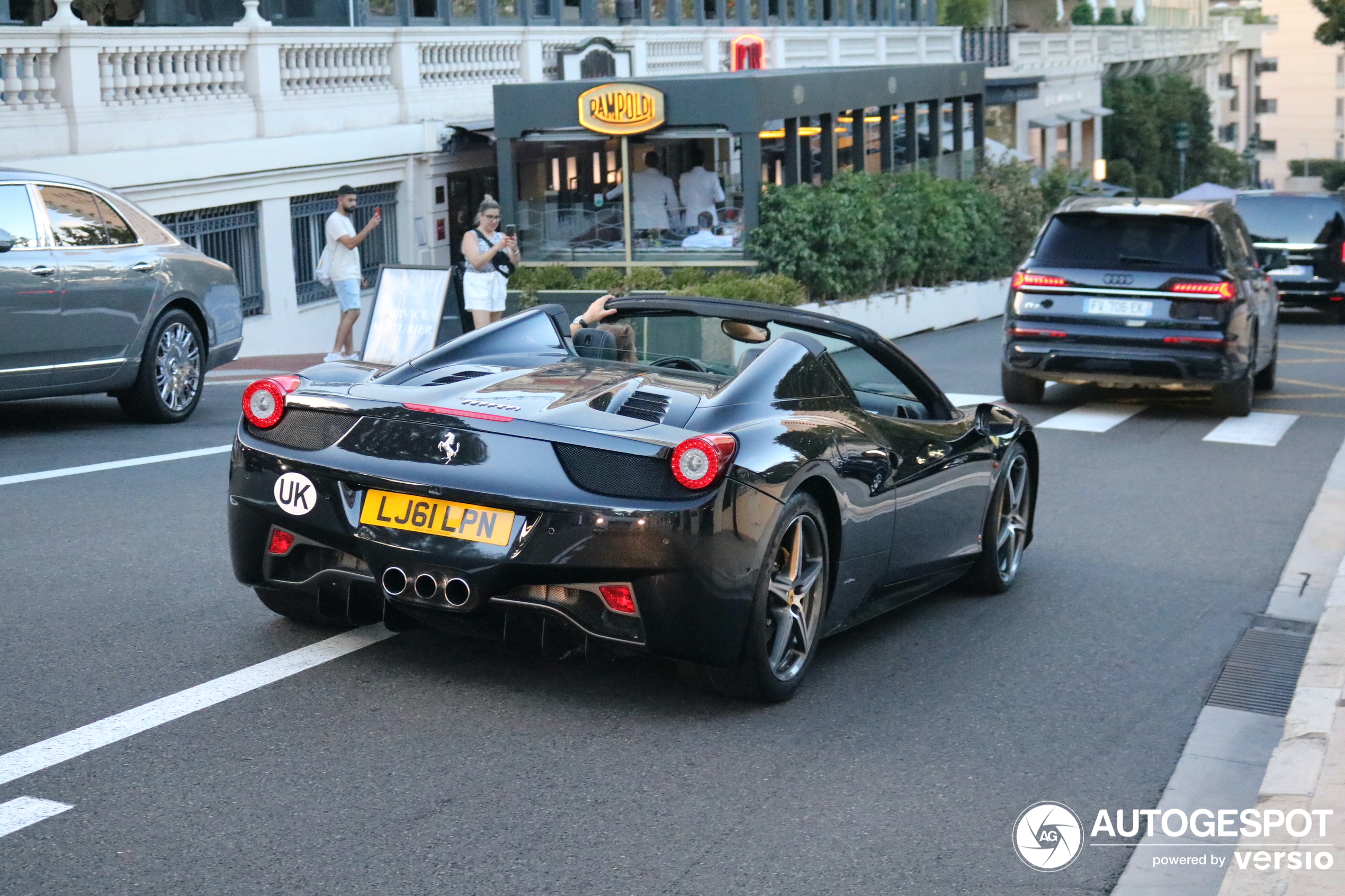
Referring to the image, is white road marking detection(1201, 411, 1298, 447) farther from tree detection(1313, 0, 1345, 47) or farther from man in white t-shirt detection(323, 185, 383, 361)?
tree detection(1313, 0, 1345, 47)

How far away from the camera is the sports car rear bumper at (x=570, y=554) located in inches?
216

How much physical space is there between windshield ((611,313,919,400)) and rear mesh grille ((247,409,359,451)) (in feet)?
4.23

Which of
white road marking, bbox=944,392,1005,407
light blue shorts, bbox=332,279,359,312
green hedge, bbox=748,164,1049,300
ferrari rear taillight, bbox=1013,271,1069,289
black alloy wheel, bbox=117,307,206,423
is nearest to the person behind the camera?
black alloy wheel, bbox=117,307,206,423

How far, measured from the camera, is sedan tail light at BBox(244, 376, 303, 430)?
607 centimetres

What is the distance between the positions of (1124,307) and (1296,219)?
41.9 ft

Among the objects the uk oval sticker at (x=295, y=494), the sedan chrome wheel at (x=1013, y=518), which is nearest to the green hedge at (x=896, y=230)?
the sedan chrome wheel at (x=1013, y=518)

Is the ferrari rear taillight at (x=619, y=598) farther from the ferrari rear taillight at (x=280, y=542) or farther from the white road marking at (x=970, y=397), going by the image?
the white road marking at (x=970, y=397)

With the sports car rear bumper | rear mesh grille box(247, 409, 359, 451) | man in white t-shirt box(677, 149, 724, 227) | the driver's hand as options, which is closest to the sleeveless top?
man in white t-shirt box(677, 149, 724, 227)

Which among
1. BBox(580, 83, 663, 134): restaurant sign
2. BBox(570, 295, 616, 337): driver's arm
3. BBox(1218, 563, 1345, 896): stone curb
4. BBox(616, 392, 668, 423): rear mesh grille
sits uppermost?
BBox(580, 83, 663, 134): restaurant sign

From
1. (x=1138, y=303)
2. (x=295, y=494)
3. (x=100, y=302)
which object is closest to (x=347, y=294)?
(x=100, y=302)

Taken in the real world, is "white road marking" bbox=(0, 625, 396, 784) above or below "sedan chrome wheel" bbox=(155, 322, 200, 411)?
below

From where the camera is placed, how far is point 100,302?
1166cm

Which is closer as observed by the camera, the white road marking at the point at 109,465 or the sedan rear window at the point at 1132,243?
the white road marking at the point at 109,465

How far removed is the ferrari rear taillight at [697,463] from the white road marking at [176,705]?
1580 millimetres
